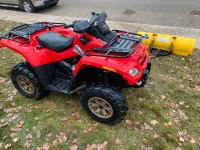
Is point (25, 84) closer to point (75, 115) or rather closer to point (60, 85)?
point (60, 85)

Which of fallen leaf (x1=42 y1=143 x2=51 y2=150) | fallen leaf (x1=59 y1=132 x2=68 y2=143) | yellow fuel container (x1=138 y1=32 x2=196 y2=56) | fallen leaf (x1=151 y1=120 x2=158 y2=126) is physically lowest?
fallen leaf (x1=42 y1=143 x2=51 y2=150)

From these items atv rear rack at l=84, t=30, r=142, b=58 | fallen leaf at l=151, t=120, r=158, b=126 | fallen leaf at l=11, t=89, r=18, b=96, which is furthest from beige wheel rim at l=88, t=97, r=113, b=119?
fallen leaf at l=11, t=89, r=18, b=96

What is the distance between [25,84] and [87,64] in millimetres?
1763

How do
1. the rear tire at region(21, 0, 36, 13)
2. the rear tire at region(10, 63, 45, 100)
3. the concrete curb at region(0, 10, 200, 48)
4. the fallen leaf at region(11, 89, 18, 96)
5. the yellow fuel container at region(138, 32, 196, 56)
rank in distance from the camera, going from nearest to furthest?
the rear tire at region(10, 63, 45, 100) → the fallen leaf at region(11, 89, 18, 96) → the yellow fuel container at region(138, 32, 196, 56) → the concrete curb at region(0, 10, 200, 48) → the rear tire at region(21, 0, 36, 13)

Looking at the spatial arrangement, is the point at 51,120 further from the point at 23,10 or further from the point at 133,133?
the point at 23,10

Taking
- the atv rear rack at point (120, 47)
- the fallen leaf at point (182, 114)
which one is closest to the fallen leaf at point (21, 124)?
the atv rear rack at point (120, 47)

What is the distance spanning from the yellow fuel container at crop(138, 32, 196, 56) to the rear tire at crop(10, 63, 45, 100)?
12.2ft

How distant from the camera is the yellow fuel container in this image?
4.96 metres

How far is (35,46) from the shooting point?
3.17m

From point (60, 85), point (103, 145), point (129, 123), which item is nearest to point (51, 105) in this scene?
A: point (60, 85)

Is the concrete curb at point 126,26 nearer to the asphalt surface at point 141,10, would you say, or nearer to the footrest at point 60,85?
the asphalt surface at point 141,10

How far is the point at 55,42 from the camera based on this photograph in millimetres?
3021

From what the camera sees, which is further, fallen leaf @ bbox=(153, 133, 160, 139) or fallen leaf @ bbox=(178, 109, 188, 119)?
fallen leaf @ bbox=(178, 109, 188, 119)

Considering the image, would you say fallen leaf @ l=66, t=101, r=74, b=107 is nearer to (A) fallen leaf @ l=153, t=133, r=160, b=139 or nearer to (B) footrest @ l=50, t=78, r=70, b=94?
(B) footrest @ l=50, t=78, r=70, b=94
